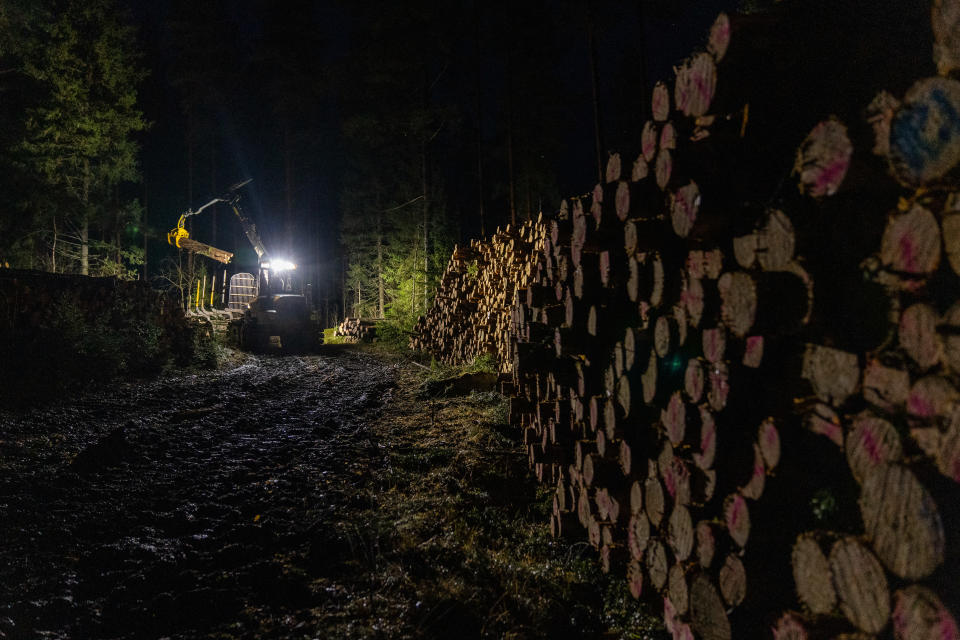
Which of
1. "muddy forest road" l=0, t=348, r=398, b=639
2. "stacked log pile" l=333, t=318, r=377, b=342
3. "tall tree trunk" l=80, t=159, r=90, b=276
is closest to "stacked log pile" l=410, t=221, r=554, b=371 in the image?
"muddy forest road" l=0, t=348, r=398, b=639

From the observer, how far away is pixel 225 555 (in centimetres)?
334

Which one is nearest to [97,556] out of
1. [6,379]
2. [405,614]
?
[405,614]

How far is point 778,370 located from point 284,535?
353 centimetres

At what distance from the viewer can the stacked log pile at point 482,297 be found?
25.6ft

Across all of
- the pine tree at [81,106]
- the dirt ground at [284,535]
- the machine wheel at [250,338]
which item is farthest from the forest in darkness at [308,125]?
the dirt ground at [284,535]

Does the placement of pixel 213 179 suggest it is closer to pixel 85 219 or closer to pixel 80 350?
pixel 85 219

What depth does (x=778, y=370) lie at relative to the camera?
82.3 inches

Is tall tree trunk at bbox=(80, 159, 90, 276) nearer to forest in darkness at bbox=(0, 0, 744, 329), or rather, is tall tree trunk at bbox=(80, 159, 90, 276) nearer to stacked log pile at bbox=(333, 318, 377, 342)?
forest in darkness at bbox=(0, 0, 744, 329)

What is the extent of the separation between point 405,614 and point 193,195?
37859 mm

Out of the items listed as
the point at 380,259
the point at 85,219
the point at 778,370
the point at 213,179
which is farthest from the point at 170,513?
the point at 213,179

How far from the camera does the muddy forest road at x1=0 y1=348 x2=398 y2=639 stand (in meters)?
2.73

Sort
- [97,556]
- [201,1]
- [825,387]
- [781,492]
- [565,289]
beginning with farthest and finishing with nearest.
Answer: [201,1]
[565,289]
[97,556]
[781,492]
[825,387]

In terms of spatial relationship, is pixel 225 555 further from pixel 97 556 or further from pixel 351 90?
pixel 351 90

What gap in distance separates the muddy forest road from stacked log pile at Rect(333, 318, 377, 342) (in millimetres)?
11657
